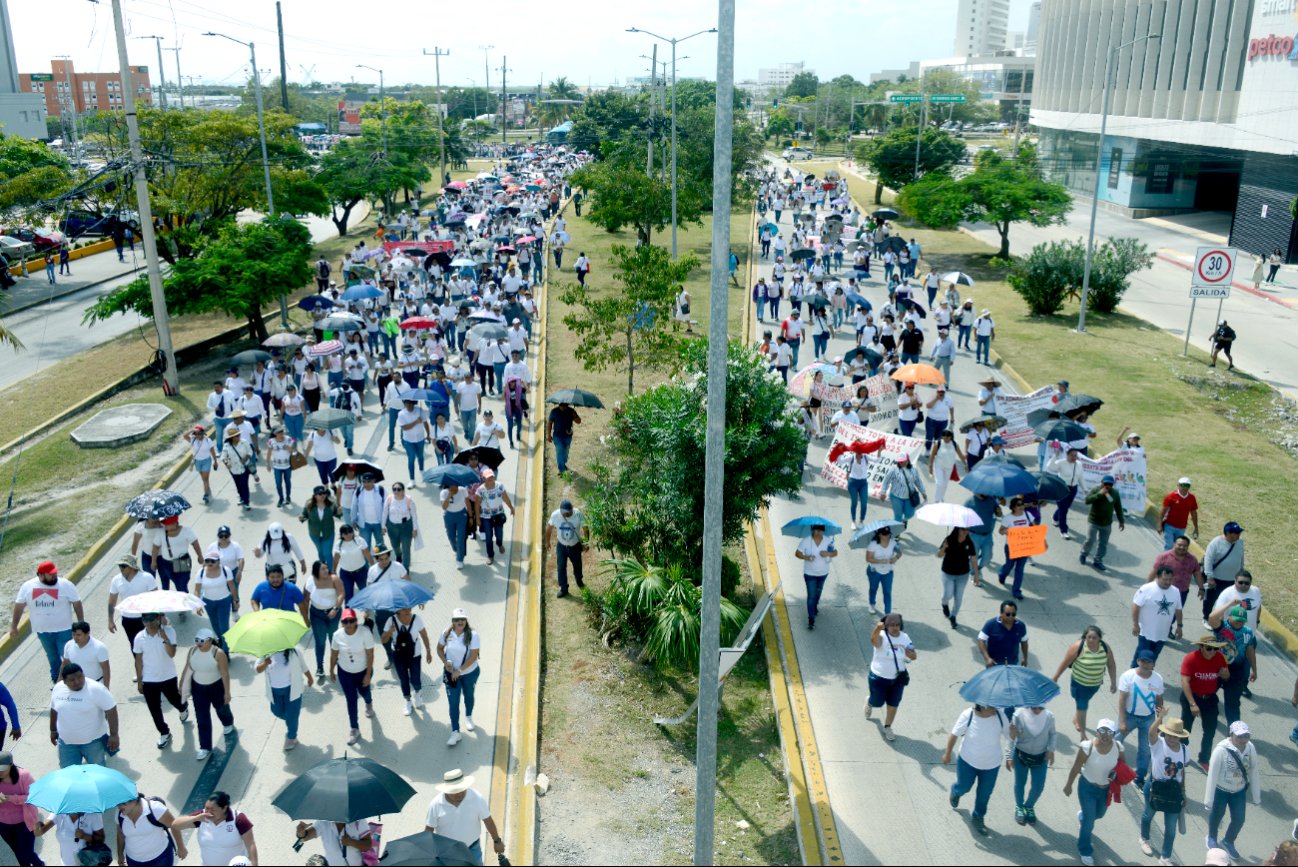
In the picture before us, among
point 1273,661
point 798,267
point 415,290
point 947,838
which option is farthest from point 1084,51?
point 947,838

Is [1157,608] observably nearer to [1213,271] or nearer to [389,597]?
[389,597]

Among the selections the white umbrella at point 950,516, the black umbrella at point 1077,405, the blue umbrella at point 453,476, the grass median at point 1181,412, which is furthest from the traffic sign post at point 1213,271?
the blue umbrella at point 453,476

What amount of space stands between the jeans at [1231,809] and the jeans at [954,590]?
13.3ft

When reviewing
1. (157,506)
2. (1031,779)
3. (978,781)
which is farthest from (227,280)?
(1031,779)

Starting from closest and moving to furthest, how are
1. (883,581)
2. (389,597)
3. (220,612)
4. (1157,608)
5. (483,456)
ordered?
1. (389,597)
2. (1157,608)
3. (220,612)
4. (883,581)
5. (483,456)

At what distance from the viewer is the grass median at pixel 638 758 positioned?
915 centimetres

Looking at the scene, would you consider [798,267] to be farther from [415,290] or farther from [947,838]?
[947,838]

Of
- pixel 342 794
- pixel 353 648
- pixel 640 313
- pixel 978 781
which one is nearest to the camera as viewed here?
pixel 342 794

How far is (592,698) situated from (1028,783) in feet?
14.1

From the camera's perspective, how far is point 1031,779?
9.05 meters

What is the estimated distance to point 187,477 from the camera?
18.6 metres

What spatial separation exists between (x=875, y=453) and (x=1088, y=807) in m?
8.29

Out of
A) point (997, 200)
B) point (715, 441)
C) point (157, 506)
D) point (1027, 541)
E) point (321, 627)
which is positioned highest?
point (715, 441)

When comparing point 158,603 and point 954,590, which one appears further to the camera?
point 954,590
